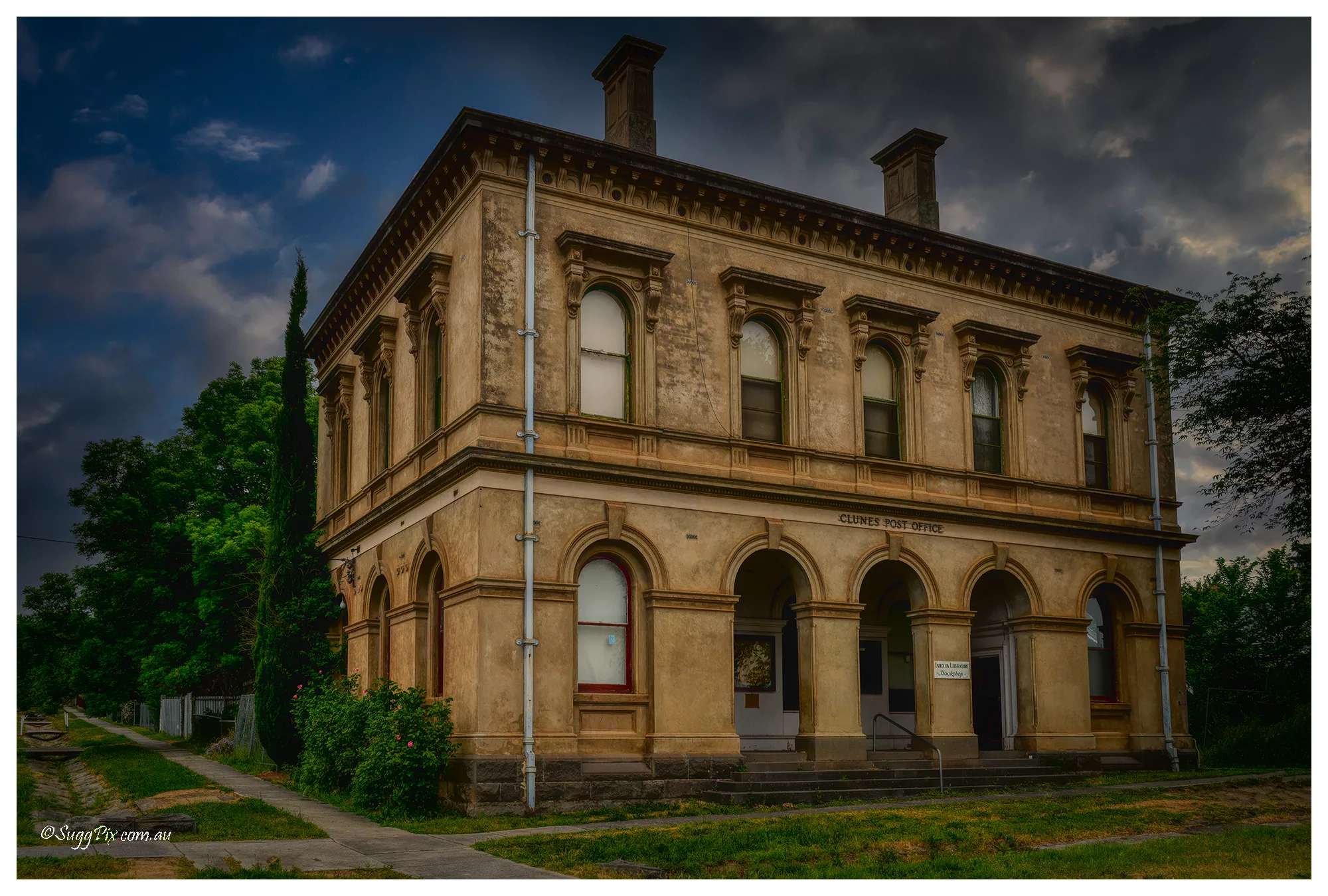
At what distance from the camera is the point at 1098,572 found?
83.1 ft

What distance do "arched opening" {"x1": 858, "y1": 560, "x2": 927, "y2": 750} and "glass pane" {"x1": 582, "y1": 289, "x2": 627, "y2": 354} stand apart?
305 inches

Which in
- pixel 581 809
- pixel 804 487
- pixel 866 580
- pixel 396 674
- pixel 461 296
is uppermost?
pixel 461 296

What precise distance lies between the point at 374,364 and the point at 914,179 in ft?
39.9

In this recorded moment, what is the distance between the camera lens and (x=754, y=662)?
23734 millimetres

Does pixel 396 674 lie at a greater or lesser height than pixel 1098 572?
lesser

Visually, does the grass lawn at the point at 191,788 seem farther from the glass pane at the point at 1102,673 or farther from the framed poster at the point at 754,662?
the glass pane at the point at 1102,673

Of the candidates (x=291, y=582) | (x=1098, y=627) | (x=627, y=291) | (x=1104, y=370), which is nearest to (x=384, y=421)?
(x=291, y=582)

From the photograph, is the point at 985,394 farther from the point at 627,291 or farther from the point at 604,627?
the point at 604,627

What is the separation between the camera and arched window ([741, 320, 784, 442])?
22.1m

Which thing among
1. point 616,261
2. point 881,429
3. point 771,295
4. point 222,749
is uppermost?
point 616,261

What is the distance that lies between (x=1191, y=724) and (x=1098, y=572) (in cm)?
752

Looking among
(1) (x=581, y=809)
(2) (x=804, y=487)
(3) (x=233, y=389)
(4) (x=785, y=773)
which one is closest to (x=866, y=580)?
(2) (x=804, y=487)

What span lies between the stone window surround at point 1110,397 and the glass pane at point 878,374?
473cm

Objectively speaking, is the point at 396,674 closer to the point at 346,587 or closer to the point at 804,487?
the point at 346,587
